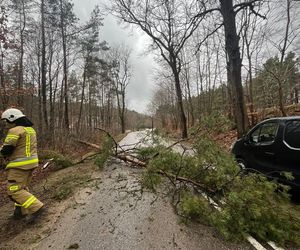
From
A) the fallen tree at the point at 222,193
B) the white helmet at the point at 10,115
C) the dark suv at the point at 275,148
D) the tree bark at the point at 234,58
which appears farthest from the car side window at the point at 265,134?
the white helmet at the point at 10,115

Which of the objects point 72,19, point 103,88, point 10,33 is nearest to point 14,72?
point 10,33

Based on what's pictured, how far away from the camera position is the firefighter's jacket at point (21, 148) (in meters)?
4.18

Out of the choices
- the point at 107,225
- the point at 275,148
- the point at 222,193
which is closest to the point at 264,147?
the point at 275,148

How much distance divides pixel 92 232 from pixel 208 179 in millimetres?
2509

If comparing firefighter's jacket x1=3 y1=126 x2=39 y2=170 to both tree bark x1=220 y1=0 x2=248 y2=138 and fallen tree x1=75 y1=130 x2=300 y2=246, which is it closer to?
fallen tree x1=75 y1=130 x2=300 y2=246

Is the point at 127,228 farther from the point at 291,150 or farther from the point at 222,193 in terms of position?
the point at 291,150

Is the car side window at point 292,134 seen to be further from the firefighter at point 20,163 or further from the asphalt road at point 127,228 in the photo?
the firefighter at point 20,163

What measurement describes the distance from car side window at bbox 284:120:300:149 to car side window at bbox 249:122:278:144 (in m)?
0.35

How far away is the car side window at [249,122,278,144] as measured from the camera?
16.8ft

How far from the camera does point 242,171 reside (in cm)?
426

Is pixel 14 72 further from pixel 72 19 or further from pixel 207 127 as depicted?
pixel 207 127

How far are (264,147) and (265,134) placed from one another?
0.43m

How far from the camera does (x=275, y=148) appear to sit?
4.85 metres

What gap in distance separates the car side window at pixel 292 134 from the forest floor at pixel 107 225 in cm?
250
